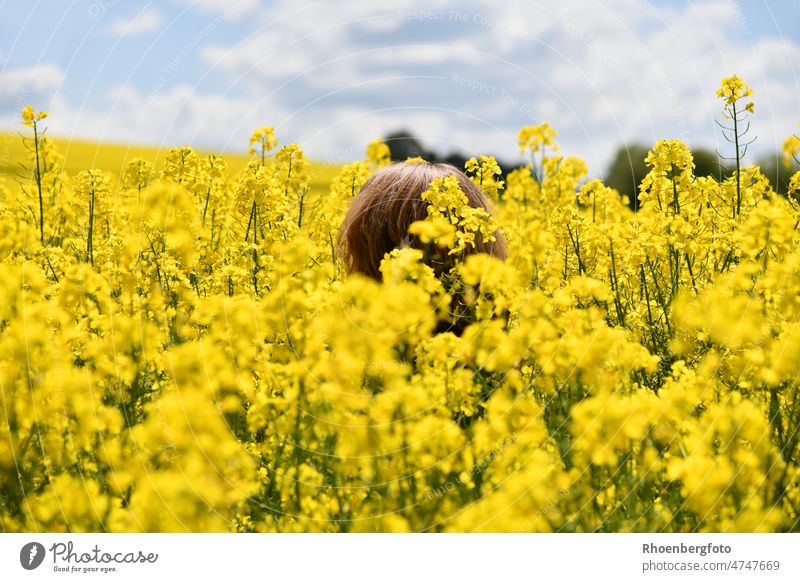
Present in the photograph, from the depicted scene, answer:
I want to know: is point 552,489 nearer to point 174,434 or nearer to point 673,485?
point 673,485

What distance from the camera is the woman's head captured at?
12.0 ft

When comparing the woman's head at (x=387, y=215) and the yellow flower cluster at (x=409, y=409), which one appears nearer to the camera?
the yellow flower cluster at (x=409, y=409)

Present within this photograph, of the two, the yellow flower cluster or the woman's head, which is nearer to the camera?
the yellow flower cluster

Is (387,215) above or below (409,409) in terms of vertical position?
above

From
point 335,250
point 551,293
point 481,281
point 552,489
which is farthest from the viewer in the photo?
point 335,250

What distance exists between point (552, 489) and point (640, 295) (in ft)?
7.60

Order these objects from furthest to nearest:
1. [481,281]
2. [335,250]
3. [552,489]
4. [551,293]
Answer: [335,250]
[551,293]
[481,281]
[552,489]

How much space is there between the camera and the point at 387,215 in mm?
3688

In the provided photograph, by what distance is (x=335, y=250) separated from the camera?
192 inches

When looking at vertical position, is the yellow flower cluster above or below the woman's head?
below

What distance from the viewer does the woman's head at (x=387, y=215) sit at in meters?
3.65

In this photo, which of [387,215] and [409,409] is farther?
[387,215]

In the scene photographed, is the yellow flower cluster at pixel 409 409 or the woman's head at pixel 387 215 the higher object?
the woman's head at pixel 387 215
